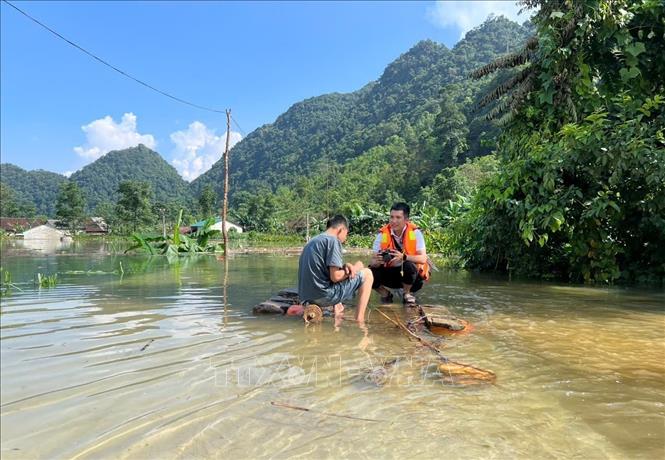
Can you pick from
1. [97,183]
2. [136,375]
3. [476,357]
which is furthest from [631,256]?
[97,183]

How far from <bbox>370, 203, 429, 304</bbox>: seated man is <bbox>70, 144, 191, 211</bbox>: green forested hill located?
120919 millimetres

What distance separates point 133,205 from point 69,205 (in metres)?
12.6

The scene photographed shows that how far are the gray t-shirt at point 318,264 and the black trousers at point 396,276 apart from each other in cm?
148

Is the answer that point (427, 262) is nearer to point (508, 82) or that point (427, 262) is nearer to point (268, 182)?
point (508, 82)

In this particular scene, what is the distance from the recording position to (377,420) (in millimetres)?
2498

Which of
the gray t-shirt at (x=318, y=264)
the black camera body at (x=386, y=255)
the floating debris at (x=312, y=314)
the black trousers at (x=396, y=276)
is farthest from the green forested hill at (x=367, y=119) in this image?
the floating debris at (x=312, y=314)

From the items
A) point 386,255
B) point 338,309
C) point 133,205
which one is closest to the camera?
point 338,309

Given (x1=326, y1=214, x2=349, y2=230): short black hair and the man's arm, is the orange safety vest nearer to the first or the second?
(x1=326, y1=214, x2=349, y2=230): short black hair

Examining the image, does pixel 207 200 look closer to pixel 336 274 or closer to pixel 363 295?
pixel 363 295

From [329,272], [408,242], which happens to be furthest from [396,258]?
[329,272]

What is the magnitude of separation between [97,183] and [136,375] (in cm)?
14220

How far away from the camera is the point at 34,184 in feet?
429

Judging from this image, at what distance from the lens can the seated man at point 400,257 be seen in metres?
6.14

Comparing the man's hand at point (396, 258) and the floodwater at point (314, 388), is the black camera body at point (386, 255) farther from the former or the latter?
the floodwater at point (314, 388)
